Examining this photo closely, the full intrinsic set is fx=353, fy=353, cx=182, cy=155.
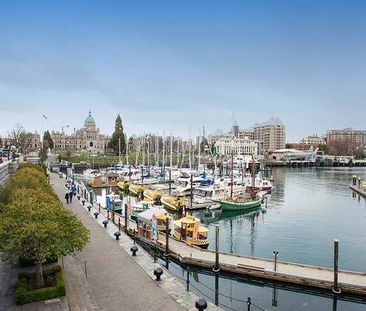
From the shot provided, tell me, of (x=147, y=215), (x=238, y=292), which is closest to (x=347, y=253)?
(x=238, y=292)

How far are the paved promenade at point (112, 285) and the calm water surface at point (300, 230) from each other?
553 inches

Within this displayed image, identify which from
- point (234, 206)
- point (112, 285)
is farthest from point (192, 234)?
point (234, 206)

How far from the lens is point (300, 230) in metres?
42.6

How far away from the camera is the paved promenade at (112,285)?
16875 millimetres

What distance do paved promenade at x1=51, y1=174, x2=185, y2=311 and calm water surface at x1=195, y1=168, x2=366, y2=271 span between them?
1406 cm

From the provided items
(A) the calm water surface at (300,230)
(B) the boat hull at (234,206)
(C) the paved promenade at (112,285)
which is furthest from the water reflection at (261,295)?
(B) the boat hull at (234,206)

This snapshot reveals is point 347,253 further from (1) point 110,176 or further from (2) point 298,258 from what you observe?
(1) point 110,176

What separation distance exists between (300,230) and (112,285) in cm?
2951

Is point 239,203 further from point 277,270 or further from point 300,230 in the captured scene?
point 277,270

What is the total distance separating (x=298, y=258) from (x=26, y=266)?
23012 mm

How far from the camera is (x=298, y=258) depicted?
32.2 meters

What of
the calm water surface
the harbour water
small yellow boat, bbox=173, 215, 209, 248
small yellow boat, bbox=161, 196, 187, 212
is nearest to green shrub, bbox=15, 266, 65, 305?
the harbour water

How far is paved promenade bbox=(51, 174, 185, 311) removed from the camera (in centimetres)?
1688

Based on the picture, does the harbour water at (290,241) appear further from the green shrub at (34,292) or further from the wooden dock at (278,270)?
the green shrub at (34,292)
